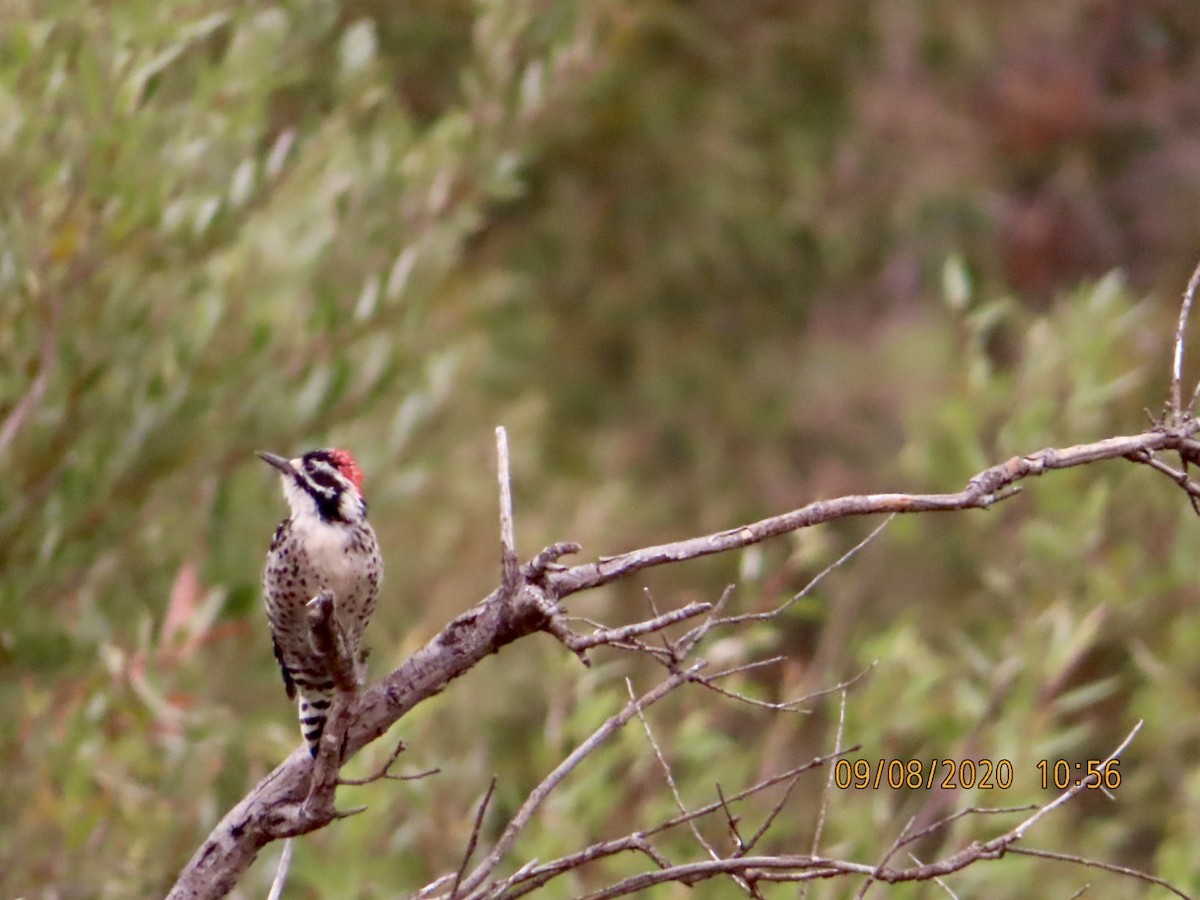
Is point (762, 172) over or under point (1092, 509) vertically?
over

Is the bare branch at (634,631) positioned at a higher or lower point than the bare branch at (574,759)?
higher

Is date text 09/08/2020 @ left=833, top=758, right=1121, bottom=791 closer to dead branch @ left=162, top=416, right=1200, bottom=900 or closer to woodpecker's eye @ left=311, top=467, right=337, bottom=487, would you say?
woodpecker's eye @ left=311, top=467, right=337, bottom=487

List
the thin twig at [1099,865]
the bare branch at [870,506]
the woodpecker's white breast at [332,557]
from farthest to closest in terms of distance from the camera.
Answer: the woodpecker's white breast at [332,557] → the bare branch at [870,506] → the thin twig at [1099,865]

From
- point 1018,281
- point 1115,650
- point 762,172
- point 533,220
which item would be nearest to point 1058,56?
point 1018,281

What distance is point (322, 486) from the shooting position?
4340 millimetres

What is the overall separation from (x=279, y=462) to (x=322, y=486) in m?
0.12

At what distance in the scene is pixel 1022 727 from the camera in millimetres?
5348

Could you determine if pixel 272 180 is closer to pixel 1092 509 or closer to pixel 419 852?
pixel 419 852

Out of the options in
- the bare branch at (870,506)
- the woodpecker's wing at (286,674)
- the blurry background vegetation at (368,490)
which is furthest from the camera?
the blurry background vegetation at (368,490)

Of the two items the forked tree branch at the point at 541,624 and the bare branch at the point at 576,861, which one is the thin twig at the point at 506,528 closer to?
the forked tree branch at the point at 541,624

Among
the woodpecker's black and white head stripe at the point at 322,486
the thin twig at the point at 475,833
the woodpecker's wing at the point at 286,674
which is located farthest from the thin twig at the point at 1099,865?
the woodpecker's wing at the point at 286,674

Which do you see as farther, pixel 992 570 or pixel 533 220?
pixel 533 220

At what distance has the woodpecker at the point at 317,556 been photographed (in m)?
4.18

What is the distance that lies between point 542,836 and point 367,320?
5.59 ft
